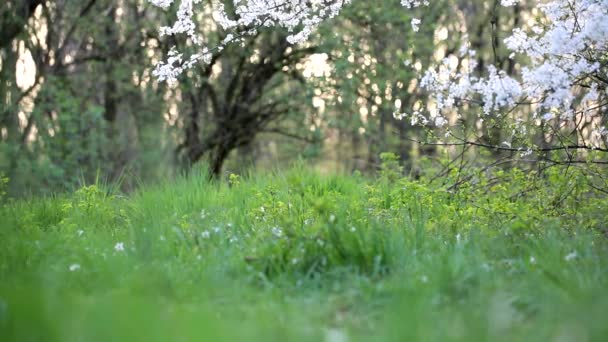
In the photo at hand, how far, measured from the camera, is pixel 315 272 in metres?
3.78

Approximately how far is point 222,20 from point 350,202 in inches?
80.5

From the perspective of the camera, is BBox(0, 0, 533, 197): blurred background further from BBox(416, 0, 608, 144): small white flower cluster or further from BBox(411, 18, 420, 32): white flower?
BBox(416, 0, 608, 144): small white flower cluster

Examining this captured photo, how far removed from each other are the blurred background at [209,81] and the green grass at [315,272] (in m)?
5.81

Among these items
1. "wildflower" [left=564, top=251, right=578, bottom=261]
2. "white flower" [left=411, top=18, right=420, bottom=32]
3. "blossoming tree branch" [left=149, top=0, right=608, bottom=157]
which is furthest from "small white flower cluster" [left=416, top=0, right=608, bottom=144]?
"wildflower" [left=564, top=251, right=578, bottom=261]

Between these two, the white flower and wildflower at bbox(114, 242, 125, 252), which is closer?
wildflower at bbox(114, 242, 125, 252)

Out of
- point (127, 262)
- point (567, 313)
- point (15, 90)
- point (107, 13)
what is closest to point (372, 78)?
point (107, 13)

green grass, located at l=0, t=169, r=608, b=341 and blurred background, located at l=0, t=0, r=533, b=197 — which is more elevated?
blurred background, located at l=0, t=0, r=533, b=197

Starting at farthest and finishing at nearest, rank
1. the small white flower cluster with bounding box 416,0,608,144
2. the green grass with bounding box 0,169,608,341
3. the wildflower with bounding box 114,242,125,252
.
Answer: the wildflower with bounding box 114,242,125,252 → the small white flower cluster with bounding box 416,0,608,144 → the green grass with bounding box 0,169,608,341

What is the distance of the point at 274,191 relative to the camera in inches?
241

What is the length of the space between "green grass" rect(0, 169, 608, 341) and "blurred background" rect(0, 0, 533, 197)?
581cm

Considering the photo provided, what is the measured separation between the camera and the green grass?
2.80 m

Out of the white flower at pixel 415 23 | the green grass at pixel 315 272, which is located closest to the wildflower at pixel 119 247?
the green grass at pixel 315 272

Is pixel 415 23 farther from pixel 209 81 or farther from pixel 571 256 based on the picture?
pixel 209 81

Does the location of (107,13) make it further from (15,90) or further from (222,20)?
(222,20)
